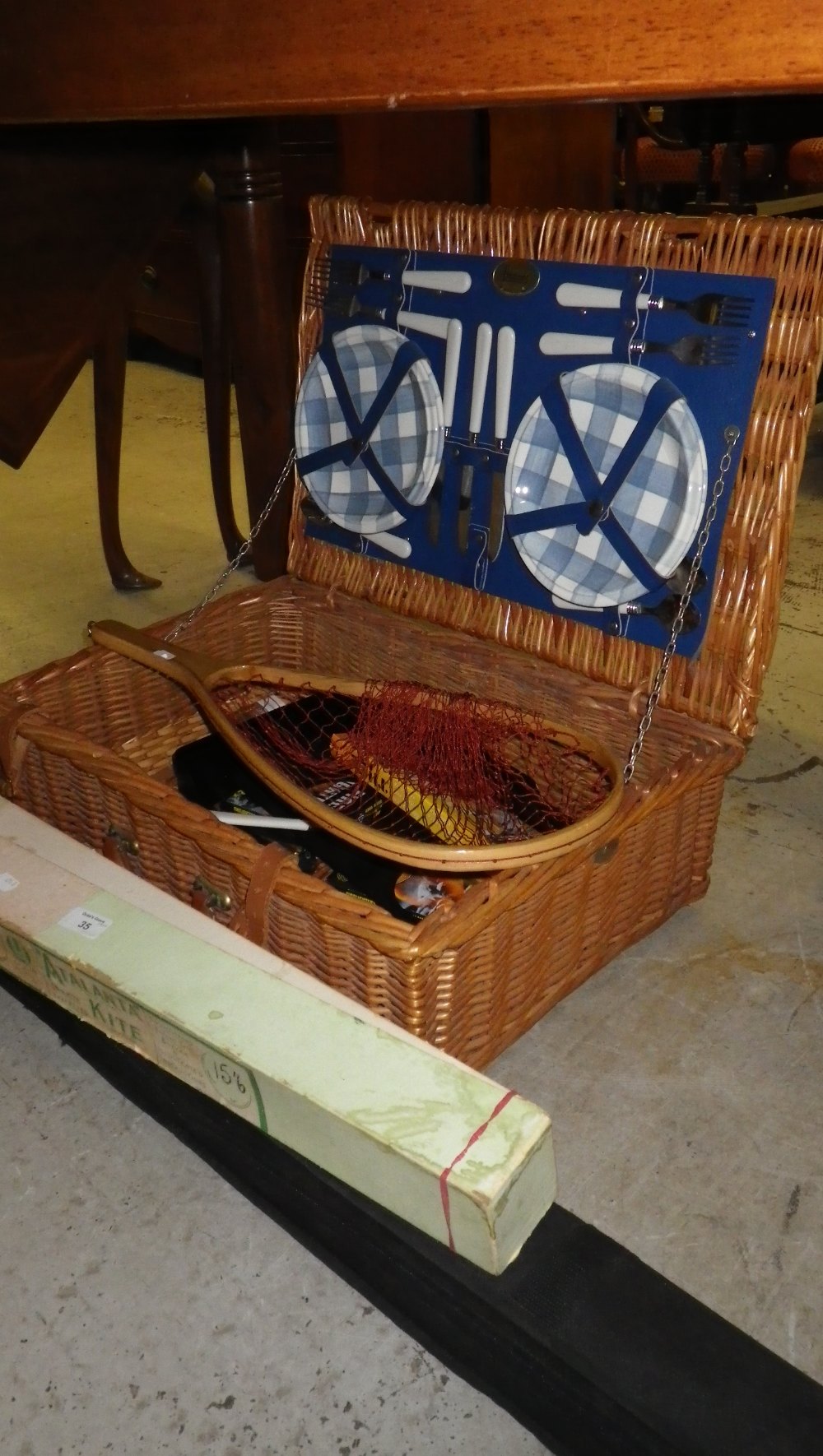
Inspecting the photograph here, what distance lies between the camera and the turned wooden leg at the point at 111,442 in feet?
4.82

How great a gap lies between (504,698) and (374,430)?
0.28 m

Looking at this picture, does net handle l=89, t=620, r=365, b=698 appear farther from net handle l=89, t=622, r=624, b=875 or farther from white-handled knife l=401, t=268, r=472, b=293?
white-handled knife l=401, t=268, r=472, b=293

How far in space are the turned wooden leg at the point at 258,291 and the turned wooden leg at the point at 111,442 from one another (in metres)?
0.16

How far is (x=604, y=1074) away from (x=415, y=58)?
0.64 meters

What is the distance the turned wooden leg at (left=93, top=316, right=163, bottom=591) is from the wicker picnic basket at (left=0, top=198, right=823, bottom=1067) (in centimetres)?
46

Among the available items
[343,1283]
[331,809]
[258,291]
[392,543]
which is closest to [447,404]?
[392,543]

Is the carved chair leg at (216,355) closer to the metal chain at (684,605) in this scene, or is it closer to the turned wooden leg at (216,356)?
the turned wooden leg at (216,356)

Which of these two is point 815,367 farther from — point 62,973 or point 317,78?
point 62,973

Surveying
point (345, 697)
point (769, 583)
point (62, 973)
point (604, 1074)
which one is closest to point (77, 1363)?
point (62, 973)

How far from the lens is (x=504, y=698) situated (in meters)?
1.01

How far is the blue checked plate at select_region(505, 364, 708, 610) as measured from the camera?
0.86 meters

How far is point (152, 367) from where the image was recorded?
3137 mm

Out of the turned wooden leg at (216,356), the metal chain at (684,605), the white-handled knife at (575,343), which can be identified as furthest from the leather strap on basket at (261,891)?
the turned wooden leg at (216,356)

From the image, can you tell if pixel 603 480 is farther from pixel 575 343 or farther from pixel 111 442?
pixel 111 442
